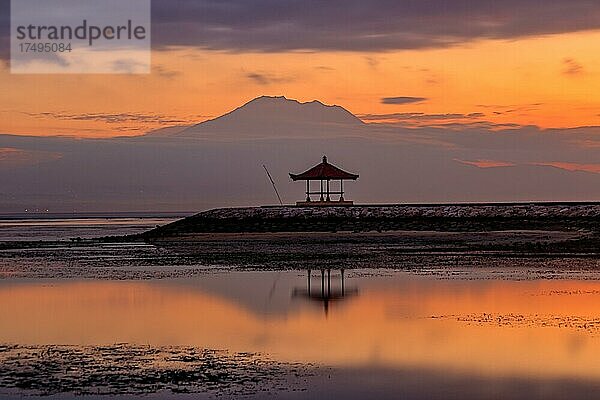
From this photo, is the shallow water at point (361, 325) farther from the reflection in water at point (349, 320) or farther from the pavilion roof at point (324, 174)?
the pavilion roof at point (324, 174)

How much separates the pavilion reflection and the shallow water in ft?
0.20

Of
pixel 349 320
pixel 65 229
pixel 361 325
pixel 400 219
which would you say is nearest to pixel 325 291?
pixel 349 320

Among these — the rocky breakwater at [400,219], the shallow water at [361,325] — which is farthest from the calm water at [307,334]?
the rocky breakwater at [400,219]

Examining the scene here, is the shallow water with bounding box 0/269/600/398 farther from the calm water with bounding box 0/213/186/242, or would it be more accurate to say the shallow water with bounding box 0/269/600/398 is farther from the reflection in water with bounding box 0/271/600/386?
the calm water with bounding box 0/213/186/242

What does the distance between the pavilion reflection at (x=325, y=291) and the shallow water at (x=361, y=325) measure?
62 millimetres

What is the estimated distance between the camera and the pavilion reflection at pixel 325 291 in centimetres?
2745

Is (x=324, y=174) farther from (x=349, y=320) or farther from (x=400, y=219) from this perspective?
(x=349, y=320)

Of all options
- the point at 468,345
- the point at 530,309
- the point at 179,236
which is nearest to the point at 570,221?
the point at 179,236

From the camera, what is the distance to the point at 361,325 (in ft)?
72.6

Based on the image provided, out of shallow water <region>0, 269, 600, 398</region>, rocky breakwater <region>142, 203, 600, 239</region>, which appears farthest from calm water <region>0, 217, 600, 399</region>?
rocky breakwater <region>142, 203, 600, 239</region>

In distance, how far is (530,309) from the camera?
944 inches

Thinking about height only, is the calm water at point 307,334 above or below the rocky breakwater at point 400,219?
below

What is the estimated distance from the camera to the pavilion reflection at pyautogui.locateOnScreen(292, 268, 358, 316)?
90.1 feet

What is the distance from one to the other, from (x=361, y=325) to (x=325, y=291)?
287 inches
